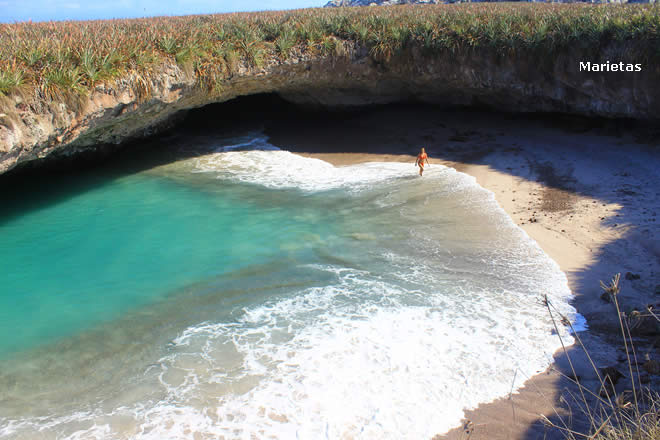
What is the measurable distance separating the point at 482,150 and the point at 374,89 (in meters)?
4.75

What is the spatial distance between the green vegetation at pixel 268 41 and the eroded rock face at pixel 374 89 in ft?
0.91

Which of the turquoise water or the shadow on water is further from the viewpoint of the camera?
the shadow on water

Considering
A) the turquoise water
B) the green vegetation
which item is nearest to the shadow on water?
the turquoise water

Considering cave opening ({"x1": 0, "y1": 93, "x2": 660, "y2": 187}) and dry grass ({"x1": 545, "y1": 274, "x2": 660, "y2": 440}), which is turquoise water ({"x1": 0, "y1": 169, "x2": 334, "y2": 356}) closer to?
cave opening ({"x1": 0, "y1": 93, "x2": 660, "y2": 187})

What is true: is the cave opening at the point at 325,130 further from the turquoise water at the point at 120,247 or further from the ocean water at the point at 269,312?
the ocean water at the point at 269,312

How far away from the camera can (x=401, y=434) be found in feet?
16.0

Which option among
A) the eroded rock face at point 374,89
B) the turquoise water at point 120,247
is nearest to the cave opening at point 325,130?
the eroded rock face at point 374,89

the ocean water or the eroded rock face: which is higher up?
the eroded rock face

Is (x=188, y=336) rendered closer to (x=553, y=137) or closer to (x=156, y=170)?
(x=156, y=170)

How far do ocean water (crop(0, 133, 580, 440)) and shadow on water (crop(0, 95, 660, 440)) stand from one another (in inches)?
25.9

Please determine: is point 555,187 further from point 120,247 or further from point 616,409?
point 120,247

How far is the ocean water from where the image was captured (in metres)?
5.26

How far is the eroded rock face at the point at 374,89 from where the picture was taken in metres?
11.2

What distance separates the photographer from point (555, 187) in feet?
37.0
